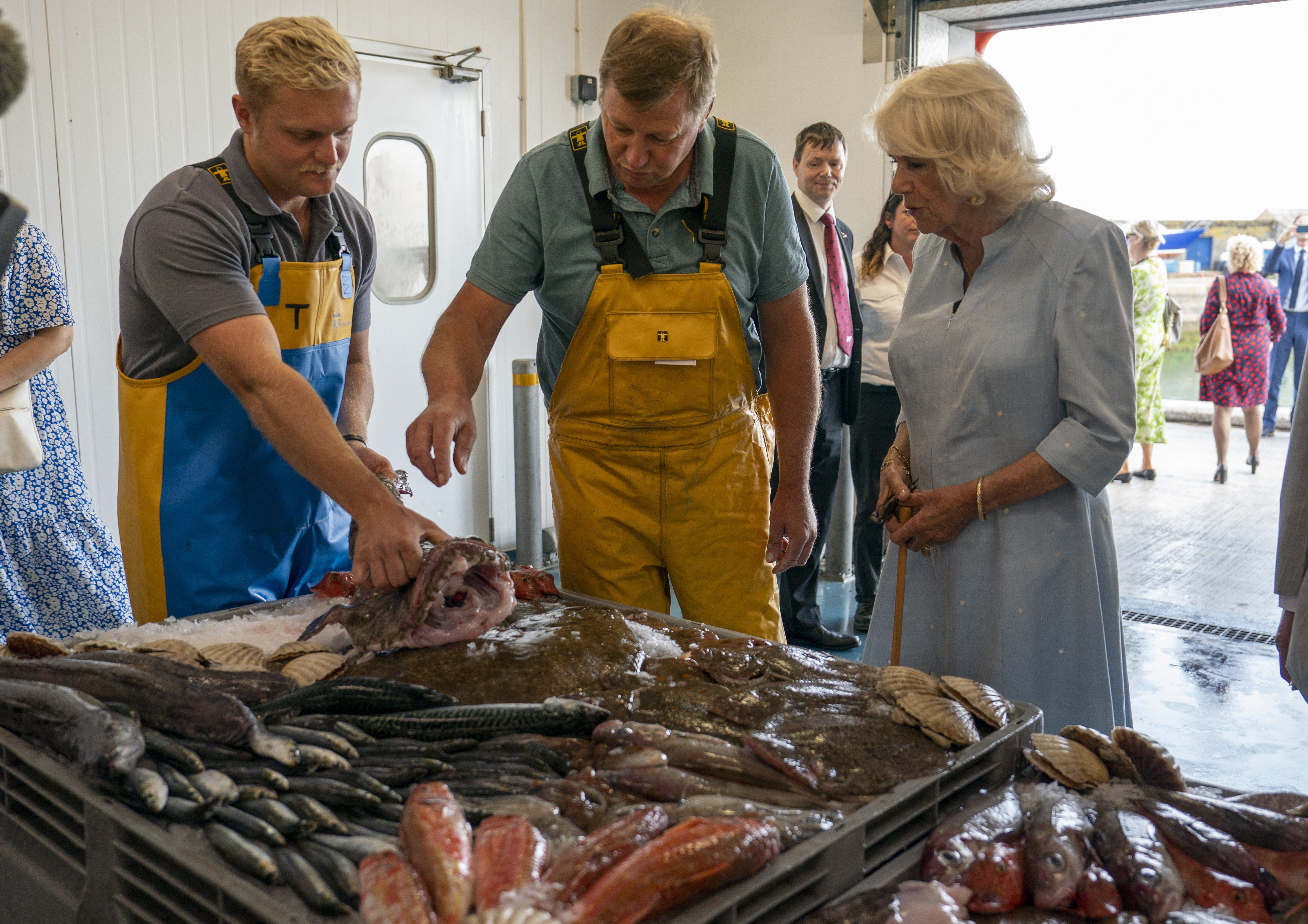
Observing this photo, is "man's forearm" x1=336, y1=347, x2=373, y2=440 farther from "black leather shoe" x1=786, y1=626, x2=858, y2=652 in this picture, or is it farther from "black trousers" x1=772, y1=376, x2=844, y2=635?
"black leather shoe" x1=786, y1=626, x2=858, y2=652

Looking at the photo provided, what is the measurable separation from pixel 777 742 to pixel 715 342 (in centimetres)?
124

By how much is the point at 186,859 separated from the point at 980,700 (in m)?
1.10

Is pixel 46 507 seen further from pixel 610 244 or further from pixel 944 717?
pixel 944 717

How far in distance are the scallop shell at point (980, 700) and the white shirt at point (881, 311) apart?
404 centimetres

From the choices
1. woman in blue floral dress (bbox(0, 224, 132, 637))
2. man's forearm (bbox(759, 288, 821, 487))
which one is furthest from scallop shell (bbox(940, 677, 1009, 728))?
woman in blue floral dress (bbox(0, 224, 132, 637))

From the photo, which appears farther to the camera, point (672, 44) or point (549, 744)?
Result: point (672, 44)

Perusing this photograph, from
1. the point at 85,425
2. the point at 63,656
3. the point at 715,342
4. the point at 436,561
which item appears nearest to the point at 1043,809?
the point at 436,561

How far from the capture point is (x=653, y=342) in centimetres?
245

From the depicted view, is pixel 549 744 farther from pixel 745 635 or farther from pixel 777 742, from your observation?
pixel 745 635

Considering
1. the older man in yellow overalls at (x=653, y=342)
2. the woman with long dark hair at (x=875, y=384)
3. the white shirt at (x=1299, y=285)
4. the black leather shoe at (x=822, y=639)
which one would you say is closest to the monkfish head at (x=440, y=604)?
the older man in yellow overalls at (x=653, y=342)

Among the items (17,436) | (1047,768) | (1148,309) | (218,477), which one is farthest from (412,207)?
(1148,309)

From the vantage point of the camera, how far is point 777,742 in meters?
1.44

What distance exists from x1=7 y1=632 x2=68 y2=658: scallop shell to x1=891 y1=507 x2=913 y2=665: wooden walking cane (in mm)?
1768

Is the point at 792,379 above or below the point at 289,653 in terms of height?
above
